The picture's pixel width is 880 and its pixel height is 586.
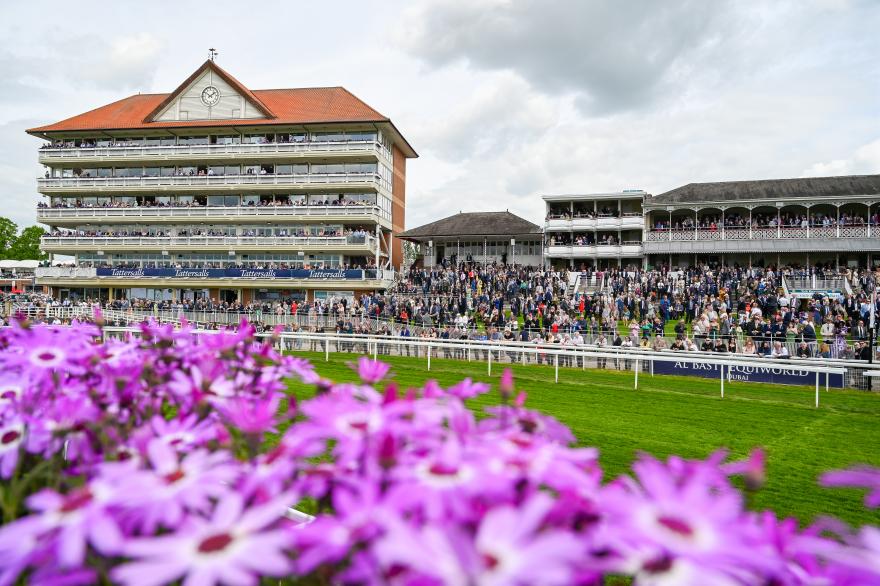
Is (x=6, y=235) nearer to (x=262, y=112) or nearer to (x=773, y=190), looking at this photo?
(x=262, y=112)

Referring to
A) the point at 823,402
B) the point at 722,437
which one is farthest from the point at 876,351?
the point at 722,437

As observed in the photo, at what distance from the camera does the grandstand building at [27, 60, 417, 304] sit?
47.6 m

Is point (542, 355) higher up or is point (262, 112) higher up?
point (262, 112)

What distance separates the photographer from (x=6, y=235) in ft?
257

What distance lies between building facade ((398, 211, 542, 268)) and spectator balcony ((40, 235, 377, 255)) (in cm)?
730

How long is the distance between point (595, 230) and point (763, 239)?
39.2 ft

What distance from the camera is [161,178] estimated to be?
50.2 metres

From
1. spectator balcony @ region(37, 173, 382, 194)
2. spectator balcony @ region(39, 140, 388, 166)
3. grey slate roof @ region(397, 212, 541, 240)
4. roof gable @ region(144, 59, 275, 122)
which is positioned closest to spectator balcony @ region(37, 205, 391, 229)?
spectator balcony @ region(37, 173, 382, 194)

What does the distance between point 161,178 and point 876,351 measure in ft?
165

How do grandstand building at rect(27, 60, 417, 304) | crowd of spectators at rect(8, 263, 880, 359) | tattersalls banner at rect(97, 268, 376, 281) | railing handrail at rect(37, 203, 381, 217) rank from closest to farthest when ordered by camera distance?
1. crowd of spectators at rect(8, 263, 880, 359)
2. tattersalls banner at rect(97, 268, 376, 281)
3. railing handrail at rect(37, 203, 381, 217)
4. grandstand building at rect(27, 60, 417, 304)

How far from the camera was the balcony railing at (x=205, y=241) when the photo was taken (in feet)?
154

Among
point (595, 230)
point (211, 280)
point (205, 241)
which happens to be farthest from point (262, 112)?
point (595, 230)

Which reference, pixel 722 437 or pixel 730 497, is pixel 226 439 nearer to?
pixel 730 497

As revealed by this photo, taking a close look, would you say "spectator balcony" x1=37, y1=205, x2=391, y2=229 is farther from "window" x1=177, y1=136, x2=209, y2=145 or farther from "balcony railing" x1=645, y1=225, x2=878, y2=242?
"balcony railing" x1=645, y1=225, x2=878, y2=242
